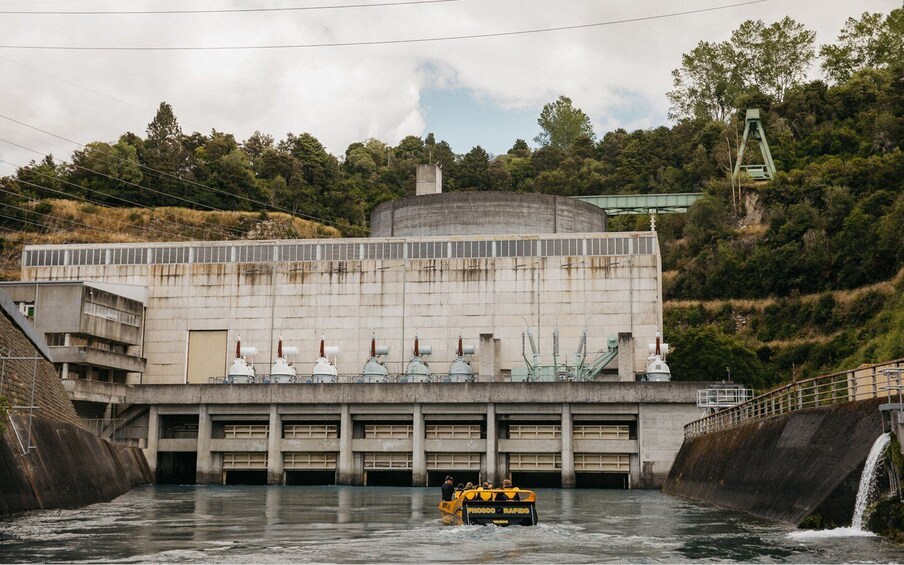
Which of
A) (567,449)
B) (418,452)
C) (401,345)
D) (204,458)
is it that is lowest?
(204,458)

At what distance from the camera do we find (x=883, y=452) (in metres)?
29.2

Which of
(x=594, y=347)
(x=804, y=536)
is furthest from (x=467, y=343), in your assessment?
(x=804, y=536)

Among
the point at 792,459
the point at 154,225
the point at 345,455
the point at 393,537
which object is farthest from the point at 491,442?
the point at 154,225

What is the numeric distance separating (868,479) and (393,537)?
15158 millimetres

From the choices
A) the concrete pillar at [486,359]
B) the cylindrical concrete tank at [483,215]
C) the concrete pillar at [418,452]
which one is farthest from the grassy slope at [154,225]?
the concrete pillar at [418,452]

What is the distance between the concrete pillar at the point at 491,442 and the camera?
75.3m

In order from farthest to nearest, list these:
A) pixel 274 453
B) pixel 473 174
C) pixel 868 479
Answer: pixel 473 174 < pixel 274 453 < pixel 868 479

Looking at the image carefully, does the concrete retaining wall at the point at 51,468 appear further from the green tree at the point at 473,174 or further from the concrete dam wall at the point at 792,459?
the green tree at the point at 473,174

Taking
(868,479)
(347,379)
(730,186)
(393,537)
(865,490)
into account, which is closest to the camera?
(868,479)

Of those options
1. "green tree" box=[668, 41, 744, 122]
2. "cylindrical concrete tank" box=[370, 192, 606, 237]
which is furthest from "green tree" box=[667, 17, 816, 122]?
"cylindrical concrete tank" box=[370, 192, 606, 237]

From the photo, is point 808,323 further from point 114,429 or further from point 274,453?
point 114,429

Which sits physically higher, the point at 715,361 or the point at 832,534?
the point at 715,361

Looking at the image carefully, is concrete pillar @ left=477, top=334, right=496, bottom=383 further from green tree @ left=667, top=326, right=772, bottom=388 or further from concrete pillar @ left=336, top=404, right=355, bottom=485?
green tree @ left=667, top=326, right=772, bottom=388

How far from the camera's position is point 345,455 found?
77.8m
